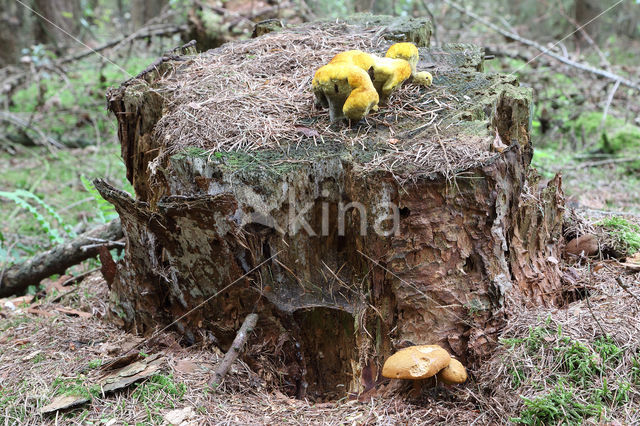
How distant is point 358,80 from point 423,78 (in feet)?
2.65

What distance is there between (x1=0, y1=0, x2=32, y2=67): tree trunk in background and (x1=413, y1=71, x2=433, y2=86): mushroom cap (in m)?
Result: 10.1

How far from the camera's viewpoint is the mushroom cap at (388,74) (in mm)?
3260

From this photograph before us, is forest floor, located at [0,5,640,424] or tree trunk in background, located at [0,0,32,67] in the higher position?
Answer: tree trunk in background, located at [0,0,32,67]

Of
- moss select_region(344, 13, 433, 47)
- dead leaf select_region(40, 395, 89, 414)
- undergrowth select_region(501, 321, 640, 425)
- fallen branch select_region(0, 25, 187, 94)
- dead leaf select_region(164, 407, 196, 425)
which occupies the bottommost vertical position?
dead leaf select_region(164, 407, 196, 425)

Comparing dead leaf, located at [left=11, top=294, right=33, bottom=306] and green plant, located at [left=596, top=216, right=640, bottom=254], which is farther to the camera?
dead leaf, located at [left=11, top=294, right=33, bottom=306]

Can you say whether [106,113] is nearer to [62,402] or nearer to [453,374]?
[62,402]

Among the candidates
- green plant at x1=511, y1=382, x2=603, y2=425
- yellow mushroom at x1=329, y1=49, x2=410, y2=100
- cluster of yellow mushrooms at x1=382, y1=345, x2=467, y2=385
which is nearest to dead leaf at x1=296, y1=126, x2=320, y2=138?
yellow mushroom at x1=329, y1=49, x2=410, y2=100

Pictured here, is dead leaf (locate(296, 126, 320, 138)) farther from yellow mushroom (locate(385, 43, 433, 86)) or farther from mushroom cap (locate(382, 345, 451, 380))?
mushroom cap (locate(382, 345, 451, 380))

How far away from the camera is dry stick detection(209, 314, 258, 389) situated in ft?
9.66

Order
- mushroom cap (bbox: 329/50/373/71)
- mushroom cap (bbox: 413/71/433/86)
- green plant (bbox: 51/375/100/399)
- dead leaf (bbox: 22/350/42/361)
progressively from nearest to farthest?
green plant (bbox: 51/375/100/399)
mushroom cap (bbox: 329/50/373/71)
dead leaf (bbox: 22/350/42/361)
mushroom cap (bbox: 413/71/433/86)

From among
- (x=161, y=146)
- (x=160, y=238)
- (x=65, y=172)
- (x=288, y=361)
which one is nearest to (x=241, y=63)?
(x=161, y=146)

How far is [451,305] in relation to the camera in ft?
9.64

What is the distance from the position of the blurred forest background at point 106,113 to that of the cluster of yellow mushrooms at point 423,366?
342 centimetres

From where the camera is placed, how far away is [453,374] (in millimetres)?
2721
